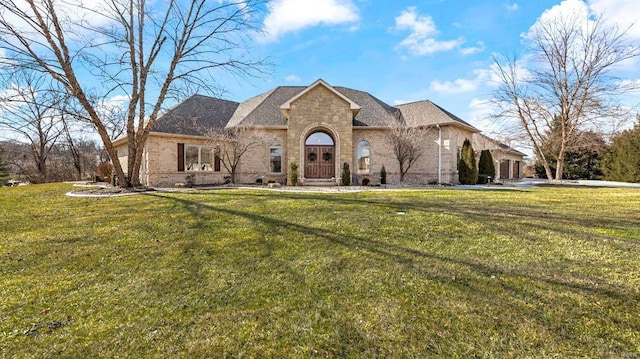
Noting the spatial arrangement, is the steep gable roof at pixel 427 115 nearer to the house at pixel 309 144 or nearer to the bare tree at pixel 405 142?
the house at pixel 309 144

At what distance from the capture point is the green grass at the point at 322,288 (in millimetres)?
2541

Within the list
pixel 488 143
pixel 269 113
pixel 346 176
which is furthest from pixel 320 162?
pixel 488 143

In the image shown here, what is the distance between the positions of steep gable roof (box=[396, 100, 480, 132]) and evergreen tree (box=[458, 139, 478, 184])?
1764mm

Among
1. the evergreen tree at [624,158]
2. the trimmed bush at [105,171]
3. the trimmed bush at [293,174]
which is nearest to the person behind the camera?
the trimmed bush at [293,174]

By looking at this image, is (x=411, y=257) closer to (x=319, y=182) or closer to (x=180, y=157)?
(x=319, y=182)

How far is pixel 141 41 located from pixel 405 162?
53.9 ft

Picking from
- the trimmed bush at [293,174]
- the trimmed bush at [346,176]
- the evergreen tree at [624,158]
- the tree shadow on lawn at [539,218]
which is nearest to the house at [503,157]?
the evergreen tree at [624,158]

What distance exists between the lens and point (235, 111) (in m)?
24.0

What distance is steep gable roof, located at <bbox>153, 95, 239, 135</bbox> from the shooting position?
18391mm

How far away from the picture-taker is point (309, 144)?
1925cm

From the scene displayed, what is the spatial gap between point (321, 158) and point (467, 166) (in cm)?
951

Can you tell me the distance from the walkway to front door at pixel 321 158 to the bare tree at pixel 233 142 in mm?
3308

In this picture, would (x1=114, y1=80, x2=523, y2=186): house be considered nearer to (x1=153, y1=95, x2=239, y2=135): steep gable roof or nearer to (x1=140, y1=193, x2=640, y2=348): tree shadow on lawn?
(x1=153, y1=95, x2=239, y2=135): steep gable roof

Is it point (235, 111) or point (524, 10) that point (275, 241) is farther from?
point (235, 111)
